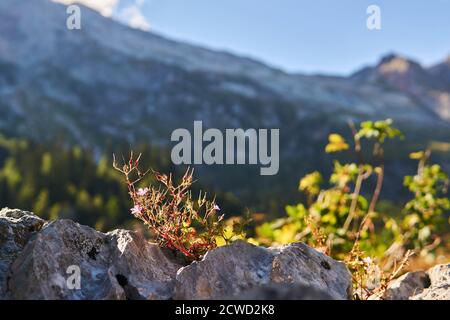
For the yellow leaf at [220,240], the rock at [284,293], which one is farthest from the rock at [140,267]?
the rock at [284,293]

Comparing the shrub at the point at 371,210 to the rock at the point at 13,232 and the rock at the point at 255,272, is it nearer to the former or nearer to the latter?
the rock at the point at 255,272

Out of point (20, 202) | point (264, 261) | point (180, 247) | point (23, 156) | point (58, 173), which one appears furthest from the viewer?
point (23, 156)

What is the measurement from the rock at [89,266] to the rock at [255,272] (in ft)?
1.07

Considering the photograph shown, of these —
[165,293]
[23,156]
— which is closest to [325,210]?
[165,293]

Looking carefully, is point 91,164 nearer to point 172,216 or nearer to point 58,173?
point 58,173

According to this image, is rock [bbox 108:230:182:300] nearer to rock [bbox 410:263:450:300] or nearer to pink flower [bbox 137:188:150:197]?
pink flower [bbox 137:188:150:197]

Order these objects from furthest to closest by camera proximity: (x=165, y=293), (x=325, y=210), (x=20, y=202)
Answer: (x=20, y=202)
(x=325, y=210)
(x=165, y=293)

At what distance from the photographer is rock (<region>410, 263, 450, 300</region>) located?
5090 mm

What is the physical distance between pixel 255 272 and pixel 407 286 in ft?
6.66

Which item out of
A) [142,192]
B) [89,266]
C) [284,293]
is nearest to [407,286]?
[284,293]

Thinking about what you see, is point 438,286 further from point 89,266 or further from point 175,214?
point 89,266

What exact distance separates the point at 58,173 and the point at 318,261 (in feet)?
487
